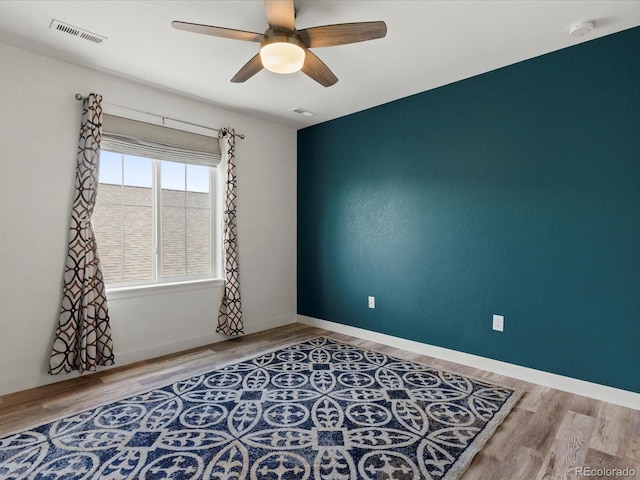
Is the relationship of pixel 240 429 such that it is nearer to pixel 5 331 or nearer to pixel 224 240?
pixel 5 331

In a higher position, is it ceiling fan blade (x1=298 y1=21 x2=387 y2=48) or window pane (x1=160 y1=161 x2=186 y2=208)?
ceiling fan blade (x1=298 y1=21 x2=387 y2=48)

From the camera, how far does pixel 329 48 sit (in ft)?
8.86

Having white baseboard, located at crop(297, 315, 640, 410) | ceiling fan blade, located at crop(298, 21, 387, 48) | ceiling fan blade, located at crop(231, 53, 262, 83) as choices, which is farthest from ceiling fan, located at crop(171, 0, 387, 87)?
white baseboard, located at crop(297, 315, 640, 410)

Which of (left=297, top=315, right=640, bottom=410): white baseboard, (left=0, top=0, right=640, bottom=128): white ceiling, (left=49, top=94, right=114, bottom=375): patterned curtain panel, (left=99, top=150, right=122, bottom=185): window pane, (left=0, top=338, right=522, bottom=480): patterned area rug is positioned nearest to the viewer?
(left=0, top=338, right=522, bottom=480): patterned area rug

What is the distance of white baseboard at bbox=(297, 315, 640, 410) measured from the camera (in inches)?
99.7

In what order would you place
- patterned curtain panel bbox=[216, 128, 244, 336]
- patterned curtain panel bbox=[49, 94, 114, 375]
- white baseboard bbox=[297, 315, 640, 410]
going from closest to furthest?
white baseboard bbox=[297, 315, 640, 410]
patterned curtain panel bbox=[49, 94, 114, 375]
patterned curtain panel bbox=[216, 128, 244, 336]

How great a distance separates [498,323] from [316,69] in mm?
2534

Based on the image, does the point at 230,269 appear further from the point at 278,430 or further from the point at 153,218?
the point at 278,430

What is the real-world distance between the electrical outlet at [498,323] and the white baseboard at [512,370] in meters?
0.28

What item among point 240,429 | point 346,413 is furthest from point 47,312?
point 346,413

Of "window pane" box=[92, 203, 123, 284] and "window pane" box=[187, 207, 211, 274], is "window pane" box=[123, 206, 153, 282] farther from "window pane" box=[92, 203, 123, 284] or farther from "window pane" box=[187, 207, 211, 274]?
"window pane" box=[187, 207, 211, 274]

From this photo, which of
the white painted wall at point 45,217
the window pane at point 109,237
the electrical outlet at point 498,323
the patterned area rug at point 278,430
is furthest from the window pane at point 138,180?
the electrical outlet at point 498,323

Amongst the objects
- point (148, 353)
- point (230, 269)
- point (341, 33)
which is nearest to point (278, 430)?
point (148, 353)

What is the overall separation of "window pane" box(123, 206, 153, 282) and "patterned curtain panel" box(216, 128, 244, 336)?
0.78 metres
